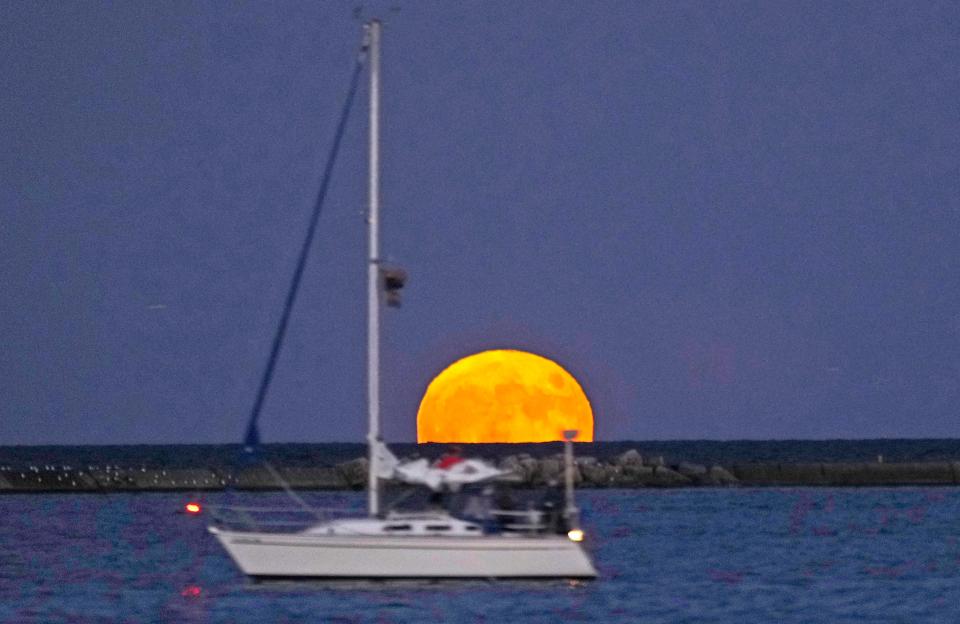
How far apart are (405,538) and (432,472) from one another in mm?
1867

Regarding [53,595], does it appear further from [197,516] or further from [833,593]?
[197,516]

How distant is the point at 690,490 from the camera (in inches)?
4021

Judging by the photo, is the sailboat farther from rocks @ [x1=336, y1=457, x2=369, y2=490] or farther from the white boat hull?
rocks @ [x1=336, y1=457, x2=369, y2=490]

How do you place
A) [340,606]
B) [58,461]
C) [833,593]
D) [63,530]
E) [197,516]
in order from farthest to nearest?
1. [58,461]
2. [197,516]
3. [63,530]
4. [833,593]
5. [340,606]

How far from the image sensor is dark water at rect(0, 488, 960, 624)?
157ft

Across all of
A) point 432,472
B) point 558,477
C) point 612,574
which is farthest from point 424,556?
point 558,477

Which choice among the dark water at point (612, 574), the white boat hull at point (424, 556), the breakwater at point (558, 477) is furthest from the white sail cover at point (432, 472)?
the breakwater at point (558, 477)

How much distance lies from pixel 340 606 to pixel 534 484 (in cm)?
5600

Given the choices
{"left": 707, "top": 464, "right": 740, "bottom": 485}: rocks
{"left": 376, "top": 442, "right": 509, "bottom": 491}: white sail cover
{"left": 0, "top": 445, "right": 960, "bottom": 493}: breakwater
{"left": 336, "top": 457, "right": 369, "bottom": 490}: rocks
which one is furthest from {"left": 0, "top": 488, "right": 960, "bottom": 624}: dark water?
{"left": 707, "top": 464, "right": 740, "bottom": 485}: rocks

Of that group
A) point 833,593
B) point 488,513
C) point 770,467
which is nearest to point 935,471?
point 770,467

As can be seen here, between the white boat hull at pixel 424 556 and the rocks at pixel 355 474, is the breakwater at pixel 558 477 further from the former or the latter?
the white boat hull at pixel 424 556

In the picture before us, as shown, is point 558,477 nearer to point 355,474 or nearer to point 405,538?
point 355,474

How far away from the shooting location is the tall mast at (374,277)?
4866 cm

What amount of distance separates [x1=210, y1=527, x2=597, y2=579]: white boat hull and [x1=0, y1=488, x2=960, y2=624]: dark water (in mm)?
741
